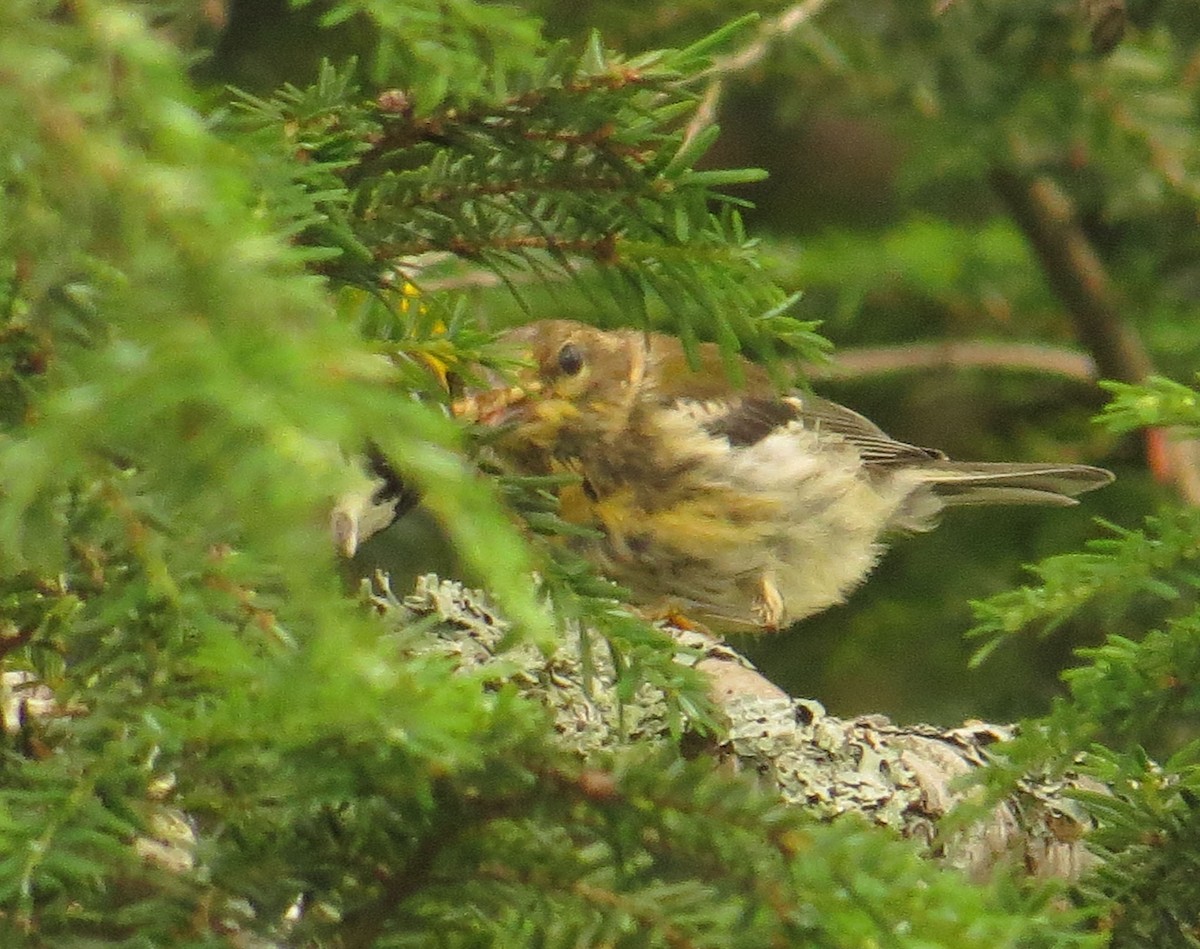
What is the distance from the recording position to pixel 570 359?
344cm

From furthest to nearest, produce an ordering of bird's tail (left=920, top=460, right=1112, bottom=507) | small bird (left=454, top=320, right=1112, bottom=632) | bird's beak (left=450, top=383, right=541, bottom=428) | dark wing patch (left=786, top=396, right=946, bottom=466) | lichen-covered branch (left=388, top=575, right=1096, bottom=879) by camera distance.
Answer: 1. dark wing patch (left=786, top=396, right=946, bottom=466)
2. bird's tail (left=920, top=460, right=1112, bottom=507)
3. small bird (left=454, top=320, right=1112, bottom=632)
4. bird's beak (left=450, top=383, right=541, bottom=428)
5. lichen-covered branch (left=388, top=575, right=1096, bottom=879)

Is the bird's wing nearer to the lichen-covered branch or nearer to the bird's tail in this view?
the bird's tail

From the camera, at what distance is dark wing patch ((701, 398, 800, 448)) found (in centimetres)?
Result: 343

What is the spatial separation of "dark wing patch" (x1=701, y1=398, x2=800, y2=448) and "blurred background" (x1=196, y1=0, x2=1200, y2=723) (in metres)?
0.24

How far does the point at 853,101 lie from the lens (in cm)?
380

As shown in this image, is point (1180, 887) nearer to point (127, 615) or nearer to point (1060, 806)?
point (1060, 806)

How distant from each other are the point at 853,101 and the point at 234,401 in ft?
10.6

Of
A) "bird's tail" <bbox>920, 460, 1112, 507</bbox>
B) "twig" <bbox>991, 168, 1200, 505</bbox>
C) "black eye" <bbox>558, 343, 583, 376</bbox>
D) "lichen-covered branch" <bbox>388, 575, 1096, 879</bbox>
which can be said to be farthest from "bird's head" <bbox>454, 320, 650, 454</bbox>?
"twig" <bbox>991, 168, 1200, 505</bbox>

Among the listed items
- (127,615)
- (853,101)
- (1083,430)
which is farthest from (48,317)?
(1083,430)

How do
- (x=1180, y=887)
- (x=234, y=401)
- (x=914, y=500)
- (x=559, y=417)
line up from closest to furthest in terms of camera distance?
(x=234, y=401) → (x=1180, y=887) → (x=559, y=417) → (x=914, y=500)

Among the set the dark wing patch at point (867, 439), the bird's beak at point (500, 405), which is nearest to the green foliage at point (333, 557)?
the bird's beak at point (500, 405)

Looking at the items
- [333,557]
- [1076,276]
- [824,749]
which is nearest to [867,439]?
[1076,276]

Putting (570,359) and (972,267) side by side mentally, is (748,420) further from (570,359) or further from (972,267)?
(972,267)

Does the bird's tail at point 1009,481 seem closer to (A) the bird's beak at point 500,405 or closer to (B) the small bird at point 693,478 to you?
(B) the small bird at point 693,478
